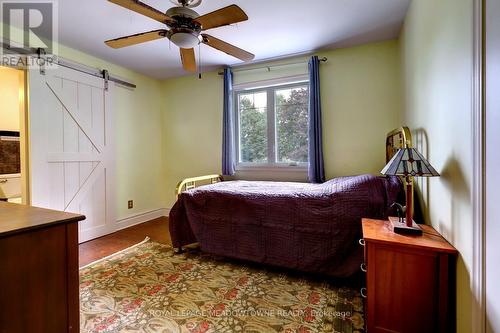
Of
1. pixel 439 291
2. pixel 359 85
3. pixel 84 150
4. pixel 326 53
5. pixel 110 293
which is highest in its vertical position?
pixel 326 53

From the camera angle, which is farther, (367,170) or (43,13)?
(367,170)

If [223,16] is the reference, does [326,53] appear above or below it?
above

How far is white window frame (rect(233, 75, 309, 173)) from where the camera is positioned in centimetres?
327

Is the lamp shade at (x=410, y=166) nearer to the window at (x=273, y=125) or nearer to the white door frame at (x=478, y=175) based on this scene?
Result: the white door frame at (x=478, y=175)

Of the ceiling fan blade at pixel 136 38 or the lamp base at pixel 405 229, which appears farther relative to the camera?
the ceiling fan blade at pixel 136 38

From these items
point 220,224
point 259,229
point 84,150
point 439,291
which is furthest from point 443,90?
point 84,150

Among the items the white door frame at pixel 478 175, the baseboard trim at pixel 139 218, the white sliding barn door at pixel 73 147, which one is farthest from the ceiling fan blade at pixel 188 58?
the baseboard trim at pixel 139 218

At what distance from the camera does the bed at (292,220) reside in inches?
74.1

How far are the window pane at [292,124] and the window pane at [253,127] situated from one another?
0.21m

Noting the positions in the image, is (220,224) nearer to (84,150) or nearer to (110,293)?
(110,293)

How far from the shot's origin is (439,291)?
1196 millimetres

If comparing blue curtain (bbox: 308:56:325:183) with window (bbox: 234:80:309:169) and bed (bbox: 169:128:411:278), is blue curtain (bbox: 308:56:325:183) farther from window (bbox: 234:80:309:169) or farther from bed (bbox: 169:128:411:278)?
bed (bbox: 169:128:411:278)

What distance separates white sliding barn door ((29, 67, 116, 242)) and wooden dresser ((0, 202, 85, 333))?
1884 millimetres

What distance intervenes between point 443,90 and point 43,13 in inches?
129
